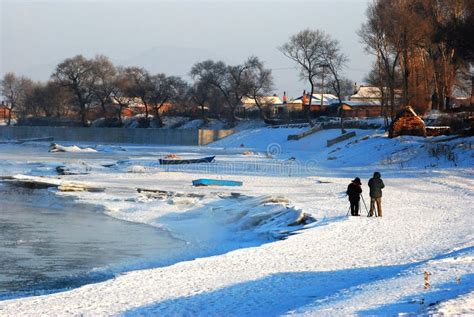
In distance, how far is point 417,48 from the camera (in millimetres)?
65938

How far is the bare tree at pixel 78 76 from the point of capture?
5221 inches

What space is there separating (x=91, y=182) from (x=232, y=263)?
23.7 meters

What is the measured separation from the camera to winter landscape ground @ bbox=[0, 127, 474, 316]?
12250mm

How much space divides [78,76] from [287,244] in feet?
394

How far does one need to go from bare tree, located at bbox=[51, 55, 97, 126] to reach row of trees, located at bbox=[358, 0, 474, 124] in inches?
2898

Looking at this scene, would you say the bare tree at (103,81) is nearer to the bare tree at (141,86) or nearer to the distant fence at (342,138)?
the bare tree at (141,86)

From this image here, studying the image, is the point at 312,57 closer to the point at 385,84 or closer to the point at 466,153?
the point at 385,84

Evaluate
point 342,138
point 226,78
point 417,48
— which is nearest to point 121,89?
point 226,78

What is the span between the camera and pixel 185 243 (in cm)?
2150

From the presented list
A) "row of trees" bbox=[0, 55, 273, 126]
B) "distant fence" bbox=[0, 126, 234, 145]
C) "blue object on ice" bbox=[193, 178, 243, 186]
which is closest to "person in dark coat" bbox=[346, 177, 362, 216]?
"blue object on ice" bbox=[193, 178, 243, 186]

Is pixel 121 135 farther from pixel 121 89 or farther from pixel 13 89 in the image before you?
pixel 13 89

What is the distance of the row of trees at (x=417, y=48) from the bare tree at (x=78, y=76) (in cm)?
7362

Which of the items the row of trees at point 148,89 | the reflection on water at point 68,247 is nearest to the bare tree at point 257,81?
the row of trees at point 148,89

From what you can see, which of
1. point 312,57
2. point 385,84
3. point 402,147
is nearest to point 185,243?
point 402,147
